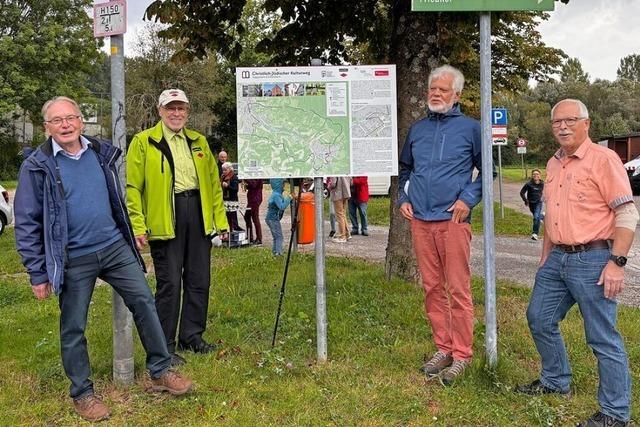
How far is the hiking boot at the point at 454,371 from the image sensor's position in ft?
13.7

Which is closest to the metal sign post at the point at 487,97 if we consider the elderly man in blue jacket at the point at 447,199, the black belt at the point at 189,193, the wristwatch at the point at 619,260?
the elderly man in blue jacket at the point at 447,199

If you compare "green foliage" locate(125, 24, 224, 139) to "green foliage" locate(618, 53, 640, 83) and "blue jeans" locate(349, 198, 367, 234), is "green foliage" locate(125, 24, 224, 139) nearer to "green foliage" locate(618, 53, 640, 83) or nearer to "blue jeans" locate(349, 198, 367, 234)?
"blue jeans" locate(349, 198, 367, 234)

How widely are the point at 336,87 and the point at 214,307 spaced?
282 centimetres

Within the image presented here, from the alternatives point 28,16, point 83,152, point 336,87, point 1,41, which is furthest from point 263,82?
point 28,16

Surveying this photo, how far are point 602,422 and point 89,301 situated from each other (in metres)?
3.16

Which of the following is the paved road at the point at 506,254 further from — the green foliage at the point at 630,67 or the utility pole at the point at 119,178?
the green foliage at the point at 630,67

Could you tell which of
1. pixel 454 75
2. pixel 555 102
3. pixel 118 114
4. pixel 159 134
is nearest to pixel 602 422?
pixel 454 75

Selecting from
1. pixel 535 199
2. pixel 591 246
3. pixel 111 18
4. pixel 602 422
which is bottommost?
pixel 602 422

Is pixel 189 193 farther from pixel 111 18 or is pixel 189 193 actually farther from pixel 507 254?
pixel 507 254

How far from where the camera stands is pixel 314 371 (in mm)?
4410

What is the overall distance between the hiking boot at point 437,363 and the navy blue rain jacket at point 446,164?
104 centimetres

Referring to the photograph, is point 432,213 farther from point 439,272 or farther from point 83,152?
point 83,152

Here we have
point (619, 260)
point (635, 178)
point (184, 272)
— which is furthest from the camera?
point (635, 178)

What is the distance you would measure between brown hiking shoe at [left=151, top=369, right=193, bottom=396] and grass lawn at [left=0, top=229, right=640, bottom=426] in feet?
0.21
